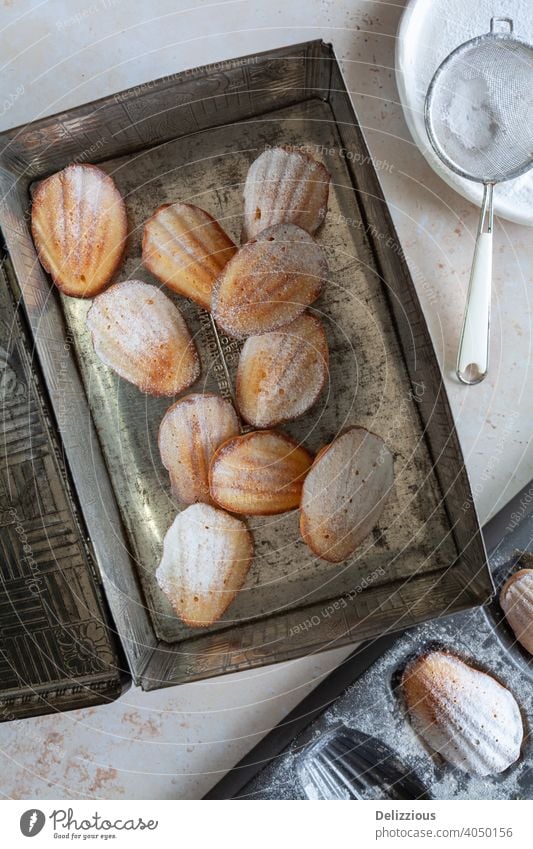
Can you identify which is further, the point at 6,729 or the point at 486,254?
the point at 6,729

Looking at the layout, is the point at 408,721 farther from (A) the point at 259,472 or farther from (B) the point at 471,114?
(B) the point at 471,114

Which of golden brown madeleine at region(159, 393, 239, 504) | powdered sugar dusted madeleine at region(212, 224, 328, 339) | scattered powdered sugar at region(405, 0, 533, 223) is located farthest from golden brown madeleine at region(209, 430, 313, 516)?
scattered powdered sugar at region(405, 0, 533, 223)

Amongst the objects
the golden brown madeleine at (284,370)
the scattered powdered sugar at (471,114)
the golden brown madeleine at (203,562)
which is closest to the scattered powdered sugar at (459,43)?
the scattered powdered sugar at (471,114)

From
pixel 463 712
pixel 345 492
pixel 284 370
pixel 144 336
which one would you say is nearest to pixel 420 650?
pixel 463 712

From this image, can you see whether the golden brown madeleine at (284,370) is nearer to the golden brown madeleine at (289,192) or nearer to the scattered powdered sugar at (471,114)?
the golden brown madeleine at (289,192)

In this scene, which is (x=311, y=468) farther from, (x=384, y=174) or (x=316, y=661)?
(x=384, y=174)
